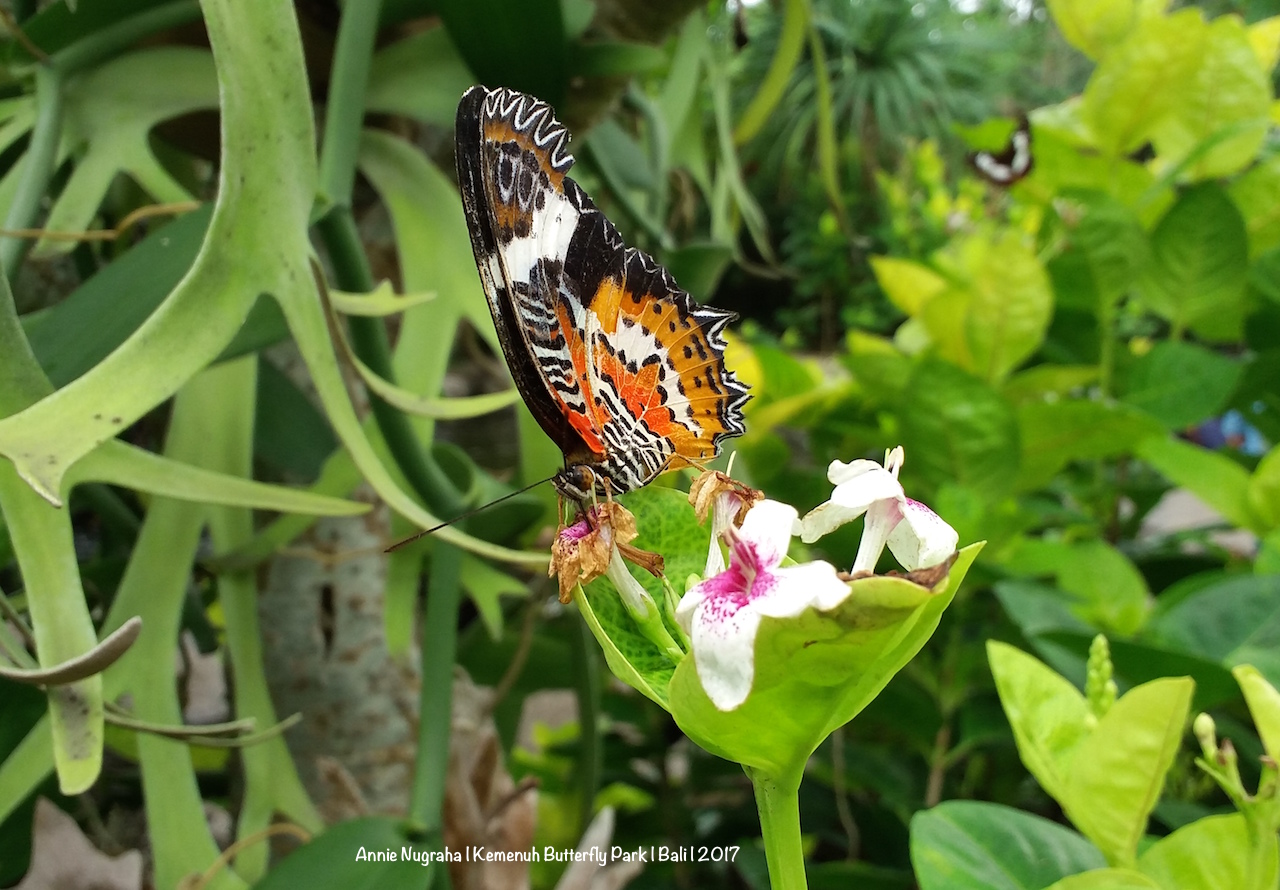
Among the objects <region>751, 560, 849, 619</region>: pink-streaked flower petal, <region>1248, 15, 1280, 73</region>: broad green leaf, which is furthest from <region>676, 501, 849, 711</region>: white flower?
<region>1248, 15, 1280, 73</region>: broad green leaf

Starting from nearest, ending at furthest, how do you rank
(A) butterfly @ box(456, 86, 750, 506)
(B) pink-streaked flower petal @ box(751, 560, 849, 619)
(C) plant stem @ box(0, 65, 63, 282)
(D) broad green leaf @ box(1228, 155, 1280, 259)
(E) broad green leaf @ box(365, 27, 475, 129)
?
(B) pink-streaked flower petal @ box(751, 560, 849, 619) → (A) butterfly @ box(456, 86, 750, 506) → (C) plant stem @ box(0, 65, 63, 282) → (E) broad green leaf @ box(365, 27, 475, 129) → (D) broad green leaf @ box(1228, 155, 1280, 259)

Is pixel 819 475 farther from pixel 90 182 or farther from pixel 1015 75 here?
pixel 1015 75

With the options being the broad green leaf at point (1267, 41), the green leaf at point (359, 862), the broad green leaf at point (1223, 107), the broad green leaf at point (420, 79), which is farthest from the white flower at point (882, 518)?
the broad green leaf at point (1267, 41)

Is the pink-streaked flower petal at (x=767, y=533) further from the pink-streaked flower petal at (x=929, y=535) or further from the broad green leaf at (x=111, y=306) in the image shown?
the broad green leaf at (x=111, y=306)

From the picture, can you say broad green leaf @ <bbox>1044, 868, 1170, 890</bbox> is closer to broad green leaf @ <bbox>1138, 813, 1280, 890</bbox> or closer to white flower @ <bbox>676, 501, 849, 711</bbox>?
broad green leaf @ <bbox>1138, 813, 1280, 890</bbox>

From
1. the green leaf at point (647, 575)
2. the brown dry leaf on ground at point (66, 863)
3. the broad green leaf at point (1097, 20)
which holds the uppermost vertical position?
the broad green leaf at point (1097, 20)

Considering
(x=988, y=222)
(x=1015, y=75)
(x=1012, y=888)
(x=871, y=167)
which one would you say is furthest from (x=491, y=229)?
(x=1015, y=75)
